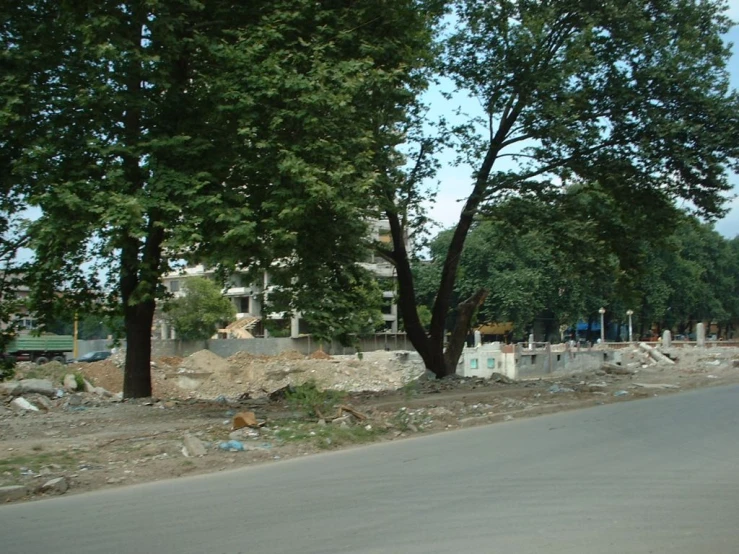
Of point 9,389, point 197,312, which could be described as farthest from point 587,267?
point 197,312

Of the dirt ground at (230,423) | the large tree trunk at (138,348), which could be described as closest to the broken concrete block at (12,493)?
the dirt ground at (230,423)

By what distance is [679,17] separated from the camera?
56.1 feet

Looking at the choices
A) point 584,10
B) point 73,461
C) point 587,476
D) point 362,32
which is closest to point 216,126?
point 362,32

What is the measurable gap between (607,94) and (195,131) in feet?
34.5

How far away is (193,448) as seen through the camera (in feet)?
32.5

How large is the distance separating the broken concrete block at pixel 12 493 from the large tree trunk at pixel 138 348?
20.6ft

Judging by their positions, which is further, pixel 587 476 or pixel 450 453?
pixel 450 453

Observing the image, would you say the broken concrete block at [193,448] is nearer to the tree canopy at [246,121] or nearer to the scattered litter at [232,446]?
the scattered litter at [232,446]

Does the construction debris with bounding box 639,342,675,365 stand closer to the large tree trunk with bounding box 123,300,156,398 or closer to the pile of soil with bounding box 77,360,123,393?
the pile of soil with bounding box 77,360,123,393

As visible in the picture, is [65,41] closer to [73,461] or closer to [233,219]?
[233,219]

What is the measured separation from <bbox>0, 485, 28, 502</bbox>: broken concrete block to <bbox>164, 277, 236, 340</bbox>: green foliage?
50.8 metres

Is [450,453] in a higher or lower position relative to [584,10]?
lower

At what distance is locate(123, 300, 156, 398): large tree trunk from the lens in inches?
579

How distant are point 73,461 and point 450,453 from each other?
4.92 meters
